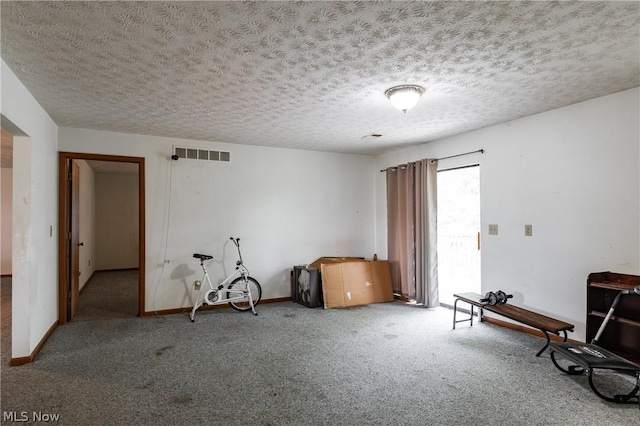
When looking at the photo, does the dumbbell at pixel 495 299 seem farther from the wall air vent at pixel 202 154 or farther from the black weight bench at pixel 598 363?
the wall air vent at pixel 202 154

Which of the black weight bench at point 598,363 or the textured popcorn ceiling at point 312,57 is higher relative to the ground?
the textured popcorn ceiling at point 312,57

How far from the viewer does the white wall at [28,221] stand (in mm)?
2949

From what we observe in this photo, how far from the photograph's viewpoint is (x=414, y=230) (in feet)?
17.2

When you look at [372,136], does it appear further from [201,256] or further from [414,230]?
[201,256]

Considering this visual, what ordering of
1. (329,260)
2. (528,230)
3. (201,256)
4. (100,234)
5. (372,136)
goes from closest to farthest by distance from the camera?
(528,230), (201,256), (372,136), (329,260), (100,234)

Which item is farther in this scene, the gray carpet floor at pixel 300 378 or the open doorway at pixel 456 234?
A: the open doorway at pixel 456 234

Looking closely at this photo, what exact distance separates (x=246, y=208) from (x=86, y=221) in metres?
3.85

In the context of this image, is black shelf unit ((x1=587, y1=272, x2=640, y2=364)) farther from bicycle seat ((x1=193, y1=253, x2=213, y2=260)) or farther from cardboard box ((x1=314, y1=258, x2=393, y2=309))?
bicycle seat ((x1=193, y1=253, x2=213, y2=260))

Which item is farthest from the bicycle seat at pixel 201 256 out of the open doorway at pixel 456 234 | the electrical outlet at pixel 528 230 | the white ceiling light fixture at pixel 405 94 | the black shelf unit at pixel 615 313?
the black shelf unit at pixel 615 313

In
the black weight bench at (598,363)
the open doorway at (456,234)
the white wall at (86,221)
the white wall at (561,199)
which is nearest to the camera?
the black weight bench at (598,363)

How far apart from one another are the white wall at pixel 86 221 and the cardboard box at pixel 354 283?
4306 millimetres

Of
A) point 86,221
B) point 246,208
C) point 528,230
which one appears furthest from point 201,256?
point 528,230

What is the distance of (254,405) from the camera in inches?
93.6

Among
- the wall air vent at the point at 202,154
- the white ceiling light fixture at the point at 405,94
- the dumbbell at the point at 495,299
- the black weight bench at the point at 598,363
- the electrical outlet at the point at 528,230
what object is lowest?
the black weight bench at the point at 598,363
